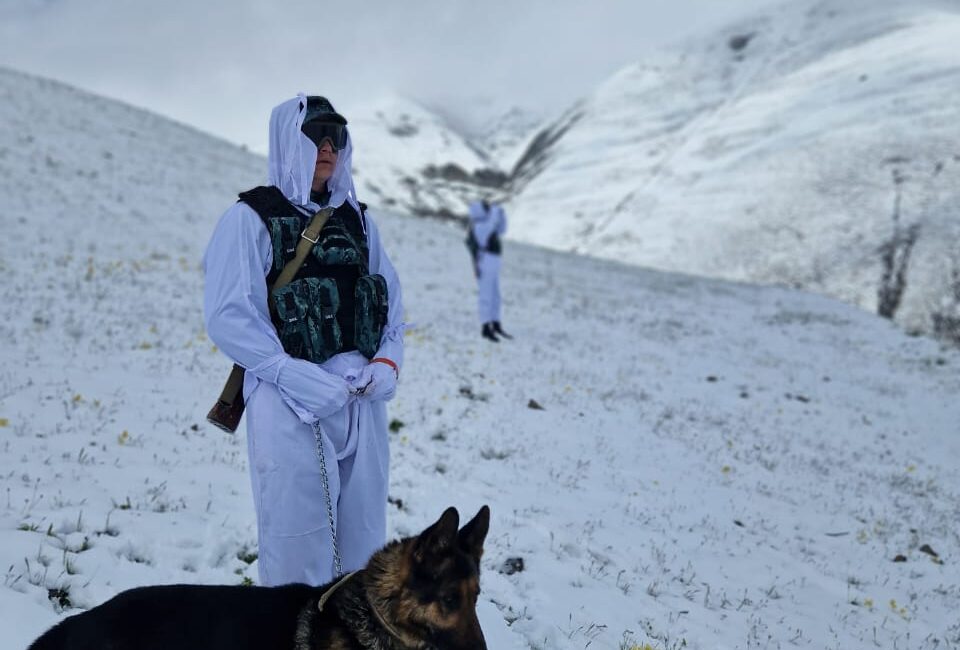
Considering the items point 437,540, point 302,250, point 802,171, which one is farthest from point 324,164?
point 802,171

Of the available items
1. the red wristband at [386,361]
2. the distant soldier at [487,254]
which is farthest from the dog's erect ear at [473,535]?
the distant soldier at [487,254]

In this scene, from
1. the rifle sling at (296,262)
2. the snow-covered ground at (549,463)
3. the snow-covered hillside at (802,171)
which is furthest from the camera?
the snow-covered hillside at (802,171)

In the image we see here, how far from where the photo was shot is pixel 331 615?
2.32m

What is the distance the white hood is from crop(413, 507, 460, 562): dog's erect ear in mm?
1872

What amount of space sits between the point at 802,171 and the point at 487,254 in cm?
5348

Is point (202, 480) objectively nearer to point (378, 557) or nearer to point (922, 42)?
point (378, 557)

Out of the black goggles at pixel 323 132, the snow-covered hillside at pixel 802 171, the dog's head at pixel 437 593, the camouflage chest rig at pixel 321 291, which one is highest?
the snow-covered hillside at pixel 802 171

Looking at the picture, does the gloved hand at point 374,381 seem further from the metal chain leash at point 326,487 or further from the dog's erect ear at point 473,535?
the dog's erect ear at point 473,535

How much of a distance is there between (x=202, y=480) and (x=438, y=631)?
14.9 feet

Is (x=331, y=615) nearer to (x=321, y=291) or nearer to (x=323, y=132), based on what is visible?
(x=321, y=291)

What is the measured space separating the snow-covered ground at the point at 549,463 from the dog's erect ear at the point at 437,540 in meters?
2.43

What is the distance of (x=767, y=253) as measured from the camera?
49.1 metres

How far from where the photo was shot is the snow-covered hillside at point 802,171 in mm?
43875

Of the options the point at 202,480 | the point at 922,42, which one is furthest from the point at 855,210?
the point at 202,480
